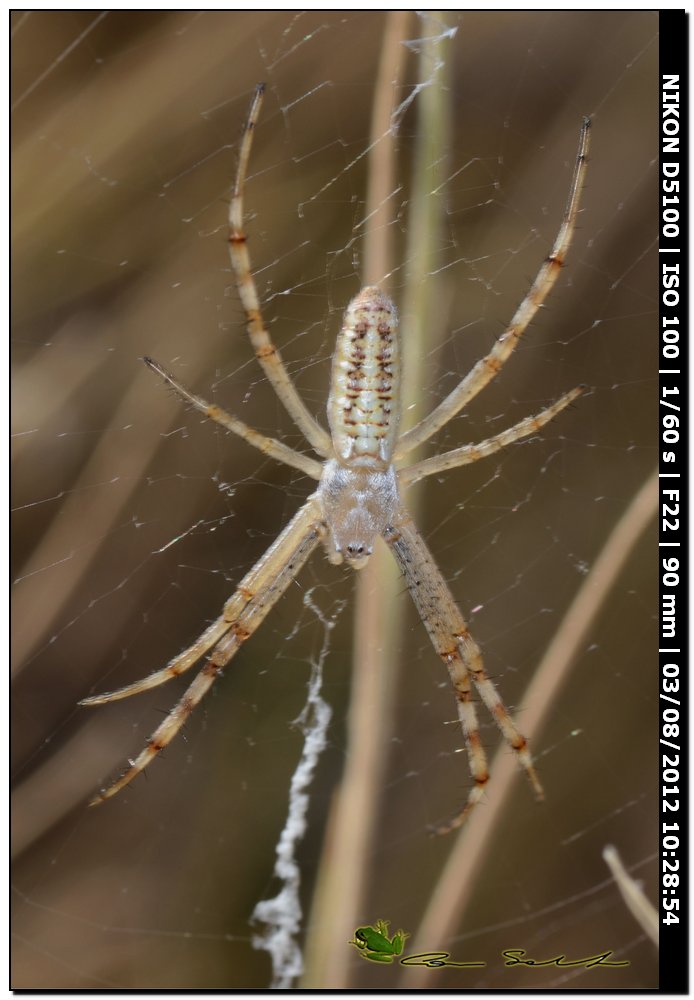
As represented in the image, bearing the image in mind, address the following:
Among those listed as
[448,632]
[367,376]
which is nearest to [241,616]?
[448,632]

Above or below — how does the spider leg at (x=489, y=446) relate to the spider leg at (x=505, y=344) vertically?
below

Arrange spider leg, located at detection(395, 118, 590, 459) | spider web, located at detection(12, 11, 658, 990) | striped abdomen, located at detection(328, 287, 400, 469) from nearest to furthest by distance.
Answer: striped abdomen, located at detection(328, 287, 400, 469) < spider leg, located at detection(395, 118, 590, 459) < spider web, located at detection(12, 11, 658, 990)

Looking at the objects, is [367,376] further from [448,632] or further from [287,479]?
[448,632]

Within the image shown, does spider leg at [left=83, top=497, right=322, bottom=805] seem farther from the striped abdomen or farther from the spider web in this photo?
the striped abdomen

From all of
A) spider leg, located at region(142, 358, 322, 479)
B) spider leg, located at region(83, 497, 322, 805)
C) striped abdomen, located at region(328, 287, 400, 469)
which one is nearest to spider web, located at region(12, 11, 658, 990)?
spider leg, located at region(83, 497, 322, 805)

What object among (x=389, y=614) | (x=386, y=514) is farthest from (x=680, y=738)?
(x=386, y=514)

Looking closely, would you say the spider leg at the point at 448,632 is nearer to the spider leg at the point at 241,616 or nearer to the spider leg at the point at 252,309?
the spider leg at the point at 241,616

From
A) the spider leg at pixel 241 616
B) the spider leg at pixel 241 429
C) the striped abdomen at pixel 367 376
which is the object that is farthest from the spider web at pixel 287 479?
the striped abdomen at pixel 367 376
